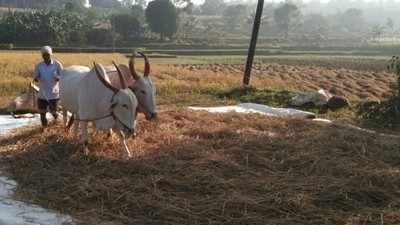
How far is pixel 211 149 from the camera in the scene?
773 centimetres

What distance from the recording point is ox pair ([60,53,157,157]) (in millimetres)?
7207

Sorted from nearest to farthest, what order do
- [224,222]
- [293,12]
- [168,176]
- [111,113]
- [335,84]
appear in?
[224,222], [168,176], [111,113], [335,84], [293,12]

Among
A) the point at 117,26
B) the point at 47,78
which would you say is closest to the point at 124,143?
the point at 47,78

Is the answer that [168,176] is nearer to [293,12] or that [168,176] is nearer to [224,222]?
[224,222]

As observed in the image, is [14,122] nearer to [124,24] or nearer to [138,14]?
[124,24]

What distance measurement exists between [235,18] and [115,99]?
106223mm

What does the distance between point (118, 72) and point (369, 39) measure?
108233 mm

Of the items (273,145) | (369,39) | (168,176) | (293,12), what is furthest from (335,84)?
(369,39)

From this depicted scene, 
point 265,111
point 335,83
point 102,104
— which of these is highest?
point 102,104

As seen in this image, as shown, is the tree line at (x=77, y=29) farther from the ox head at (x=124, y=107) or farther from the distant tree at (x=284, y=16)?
the ox head at (x=124, y=107)

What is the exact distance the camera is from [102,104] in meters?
7.52

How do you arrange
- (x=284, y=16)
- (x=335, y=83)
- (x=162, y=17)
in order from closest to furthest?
(x=335, y=83) → (x=162, y=17) → (x=284, y=16)

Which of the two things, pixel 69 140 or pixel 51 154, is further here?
pixel 69 140

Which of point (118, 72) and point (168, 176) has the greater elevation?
point (118, 72)
